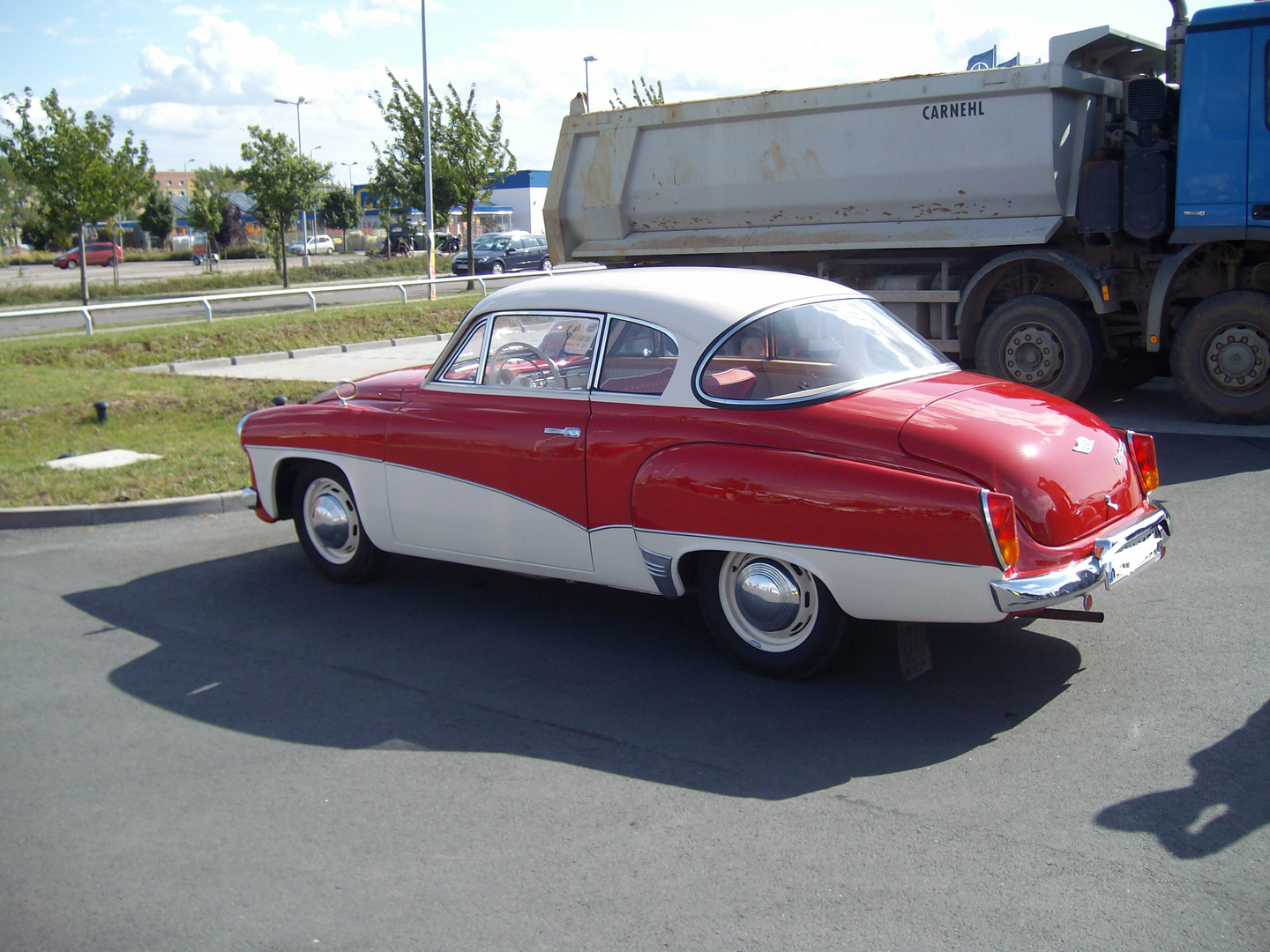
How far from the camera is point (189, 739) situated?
14.5 feet

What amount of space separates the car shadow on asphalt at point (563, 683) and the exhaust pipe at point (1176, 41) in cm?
709

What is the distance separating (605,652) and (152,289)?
121 feet

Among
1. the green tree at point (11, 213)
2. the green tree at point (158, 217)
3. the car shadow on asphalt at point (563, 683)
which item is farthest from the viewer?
the green tree at point (158, 217)

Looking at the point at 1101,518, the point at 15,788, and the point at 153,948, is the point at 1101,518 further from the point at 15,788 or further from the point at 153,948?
the point at 15,788

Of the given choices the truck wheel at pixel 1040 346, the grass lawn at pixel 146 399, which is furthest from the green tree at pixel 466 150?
the truck wheel at pixel 1040 346

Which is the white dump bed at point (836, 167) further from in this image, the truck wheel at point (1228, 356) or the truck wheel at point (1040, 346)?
the truck wheel at point (1228, 356)

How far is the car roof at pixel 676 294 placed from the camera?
16.3 feet

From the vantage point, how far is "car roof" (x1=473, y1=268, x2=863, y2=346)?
16.3 ft

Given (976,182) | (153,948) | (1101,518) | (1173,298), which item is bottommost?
(153,948)

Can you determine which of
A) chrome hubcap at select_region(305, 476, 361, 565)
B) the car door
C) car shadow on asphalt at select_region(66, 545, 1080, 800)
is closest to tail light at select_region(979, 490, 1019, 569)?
car shadow on asphalt at select_region(66, 545, 1080, 800)

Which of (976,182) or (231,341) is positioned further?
(231,341)

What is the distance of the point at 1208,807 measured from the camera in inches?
141

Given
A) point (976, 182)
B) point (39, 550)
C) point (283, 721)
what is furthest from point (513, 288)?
point (976, 182)

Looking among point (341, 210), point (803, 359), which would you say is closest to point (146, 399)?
point (803, 359)
